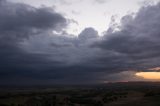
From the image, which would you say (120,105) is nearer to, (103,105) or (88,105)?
(103,105)

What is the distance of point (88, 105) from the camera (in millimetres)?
89438

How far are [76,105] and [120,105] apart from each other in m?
15.9

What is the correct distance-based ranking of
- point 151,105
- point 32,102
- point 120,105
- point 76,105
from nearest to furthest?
point 151,105
point 120,105
point 76,105
point 32,102

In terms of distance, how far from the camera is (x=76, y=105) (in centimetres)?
8944

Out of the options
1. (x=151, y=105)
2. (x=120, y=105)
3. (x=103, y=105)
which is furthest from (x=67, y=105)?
(x=151, y=105)

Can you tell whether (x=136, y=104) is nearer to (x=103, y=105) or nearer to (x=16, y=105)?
(x=103, y=105)

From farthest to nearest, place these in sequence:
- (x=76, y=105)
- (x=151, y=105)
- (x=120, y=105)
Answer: (x=76, y=105)
(x=120, y=105)
(x=151, y=105)

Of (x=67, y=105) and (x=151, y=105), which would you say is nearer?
(x=151, y=105)

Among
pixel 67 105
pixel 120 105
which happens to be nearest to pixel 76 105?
pixel 67 105

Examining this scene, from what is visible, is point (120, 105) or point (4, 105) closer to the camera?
point (120, 105)

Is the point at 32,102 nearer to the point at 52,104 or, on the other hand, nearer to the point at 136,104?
the point at 52,104

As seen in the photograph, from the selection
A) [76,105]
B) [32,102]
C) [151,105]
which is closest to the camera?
[151,105]

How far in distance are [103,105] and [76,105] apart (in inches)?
367

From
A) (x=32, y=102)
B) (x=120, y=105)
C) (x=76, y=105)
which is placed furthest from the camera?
(x=32, y=102)
